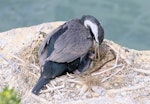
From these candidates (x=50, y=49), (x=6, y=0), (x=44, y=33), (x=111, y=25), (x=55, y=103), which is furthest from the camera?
(x=6, y=0)

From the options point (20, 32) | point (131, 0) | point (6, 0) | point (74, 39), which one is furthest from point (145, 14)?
point (74, 39)

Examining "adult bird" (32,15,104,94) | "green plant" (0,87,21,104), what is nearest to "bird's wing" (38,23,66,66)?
"adult bird" (32,15,104,94)

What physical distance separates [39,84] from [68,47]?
426 mm

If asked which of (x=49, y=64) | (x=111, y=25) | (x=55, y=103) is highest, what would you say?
(x=111, y=25)

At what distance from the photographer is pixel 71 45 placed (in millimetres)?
4922

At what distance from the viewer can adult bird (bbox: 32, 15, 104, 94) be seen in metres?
4.83

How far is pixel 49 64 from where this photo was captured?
485cm

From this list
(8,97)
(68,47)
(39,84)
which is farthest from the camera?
(68,47)

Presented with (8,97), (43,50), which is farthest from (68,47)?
(8,97)

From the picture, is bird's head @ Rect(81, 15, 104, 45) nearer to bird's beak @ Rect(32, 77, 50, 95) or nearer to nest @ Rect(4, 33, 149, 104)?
nest @ Rect(4, 33, 149, 104)

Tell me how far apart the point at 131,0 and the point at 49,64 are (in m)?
5.19

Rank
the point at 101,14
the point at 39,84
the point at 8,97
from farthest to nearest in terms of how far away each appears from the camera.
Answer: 1. the point at 101,14
2. the point at 39,84
3. the point at 8,97

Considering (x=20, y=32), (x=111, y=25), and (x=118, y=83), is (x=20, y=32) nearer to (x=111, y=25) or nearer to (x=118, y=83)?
(x=118, y=83)

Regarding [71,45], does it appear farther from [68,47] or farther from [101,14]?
[101,14]
